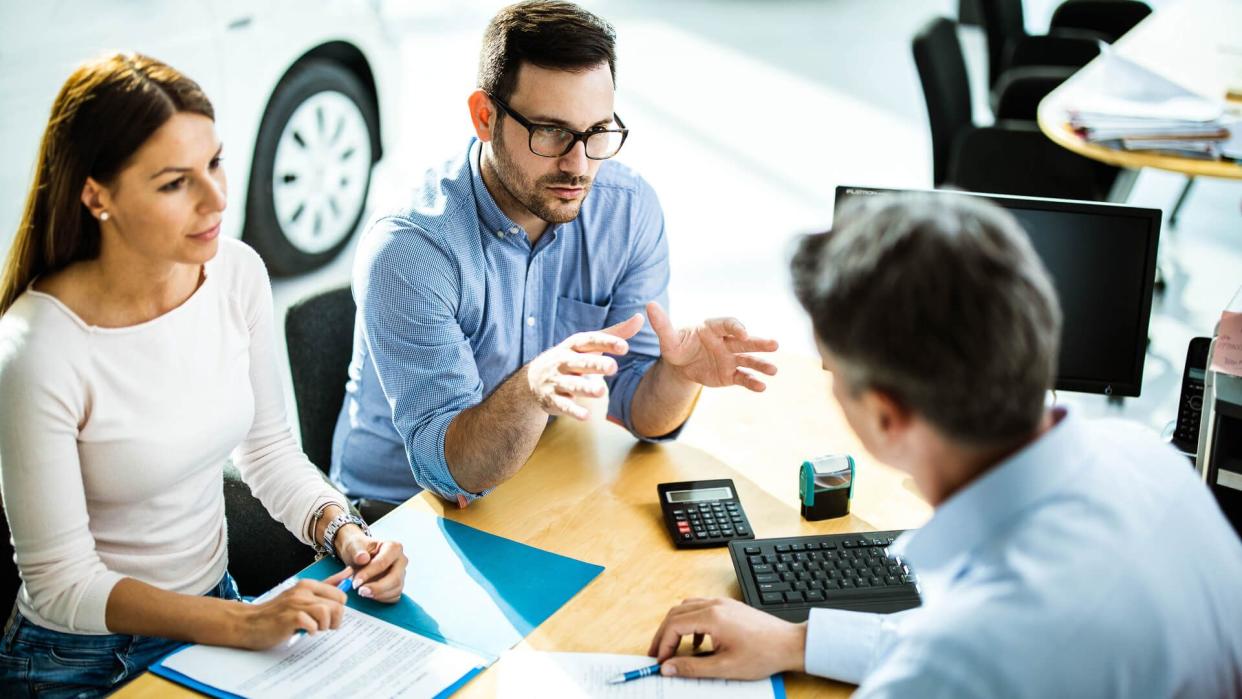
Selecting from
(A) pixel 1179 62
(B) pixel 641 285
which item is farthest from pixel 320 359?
(A) pixel 1179 62

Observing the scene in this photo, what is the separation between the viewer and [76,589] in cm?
150

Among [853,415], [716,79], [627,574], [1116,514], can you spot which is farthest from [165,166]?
[716,79]

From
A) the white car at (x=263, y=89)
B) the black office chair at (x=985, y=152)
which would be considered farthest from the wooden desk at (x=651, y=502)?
the white car at (x=263, y=89)

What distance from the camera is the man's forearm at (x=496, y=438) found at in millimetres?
1725

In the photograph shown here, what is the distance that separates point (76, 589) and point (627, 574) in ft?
2.48

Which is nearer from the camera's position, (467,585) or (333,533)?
(467,585)

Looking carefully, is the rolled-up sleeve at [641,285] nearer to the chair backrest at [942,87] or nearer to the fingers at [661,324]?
→ the fingers at [661,324]

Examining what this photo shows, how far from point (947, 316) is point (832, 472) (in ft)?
2.73

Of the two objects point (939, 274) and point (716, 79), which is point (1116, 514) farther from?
point (716, 79)

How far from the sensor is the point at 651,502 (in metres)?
1.81

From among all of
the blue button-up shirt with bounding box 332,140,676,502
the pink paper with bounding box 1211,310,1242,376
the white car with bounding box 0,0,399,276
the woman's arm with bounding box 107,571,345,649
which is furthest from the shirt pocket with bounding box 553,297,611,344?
the white car with bounding box 0,0,399,276

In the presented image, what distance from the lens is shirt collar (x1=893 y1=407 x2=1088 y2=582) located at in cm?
100

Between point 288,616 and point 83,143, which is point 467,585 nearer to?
point 288,616

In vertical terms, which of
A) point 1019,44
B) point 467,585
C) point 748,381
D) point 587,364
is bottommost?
point 467,585
